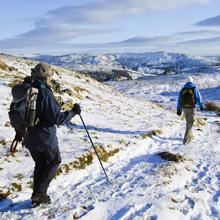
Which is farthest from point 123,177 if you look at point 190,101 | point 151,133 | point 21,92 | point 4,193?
point 190,101

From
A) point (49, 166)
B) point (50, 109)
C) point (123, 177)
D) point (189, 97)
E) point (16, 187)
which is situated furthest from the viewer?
point (189, 97)

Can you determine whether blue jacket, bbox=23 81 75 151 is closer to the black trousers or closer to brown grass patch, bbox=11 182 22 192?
the black trousers

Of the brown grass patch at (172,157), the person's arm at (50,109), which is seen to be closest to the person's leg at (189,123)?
the brown grass patch at (172,157)

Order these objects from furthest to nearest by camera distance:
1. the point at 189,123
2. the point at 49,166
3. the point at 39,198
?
the point at 189,123
the point at 39,198
the point at 49,166

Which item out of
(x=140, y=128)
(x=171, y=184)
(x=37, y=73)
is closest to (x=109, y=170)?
(x=171, y=184)

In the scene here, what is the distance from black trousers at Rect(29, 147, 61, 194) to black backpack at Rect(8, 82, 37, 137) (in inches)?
28.9

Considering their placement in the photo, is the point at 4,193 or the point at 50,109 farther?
the point at 4,193

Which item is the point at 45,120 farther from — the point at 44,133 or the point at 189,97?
the point at 189,97

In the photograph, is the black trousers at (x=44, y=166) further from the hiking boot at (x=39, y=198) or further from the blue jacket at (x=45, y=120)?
the blue jacket at (x=45, y=120)

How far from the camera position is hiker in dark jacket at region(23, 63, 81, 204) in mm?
8062

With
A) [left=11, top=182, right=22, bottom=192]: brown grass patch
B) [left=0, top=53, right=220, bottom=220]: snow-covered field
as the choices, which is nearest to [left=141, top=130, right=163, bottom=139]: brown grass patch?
[left=0, top=53, right=220, bottom=220]: snow-covered field

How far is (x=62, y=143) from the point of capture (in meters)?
14.0

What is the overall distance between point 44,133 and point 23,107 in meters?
0.70

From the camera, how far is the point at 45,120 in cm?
819
